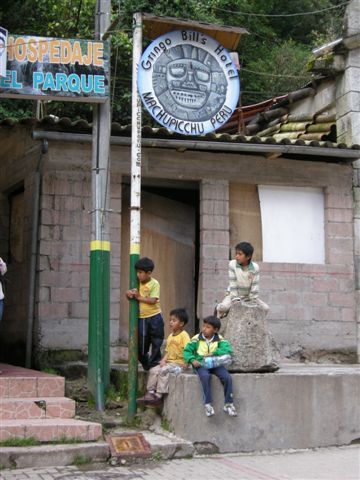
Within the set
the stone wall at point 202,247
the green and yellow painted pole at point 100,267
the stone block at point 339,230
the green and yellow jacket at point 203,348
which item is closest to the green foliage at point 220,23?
the stone wall at point 202,247

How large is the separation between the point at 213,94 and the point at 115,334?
3.83 metres

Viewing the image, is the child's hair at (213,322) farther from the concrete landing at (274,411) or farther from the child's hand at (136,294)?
the child's hand at (136,294)

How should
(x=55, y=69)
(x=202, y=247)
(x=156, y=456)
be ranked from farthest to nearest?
(x=202, y=247)
(x=55, y=69)
(x=156, y=456)

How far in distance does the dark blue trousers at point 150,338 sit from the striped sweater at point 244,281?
99 centimetres

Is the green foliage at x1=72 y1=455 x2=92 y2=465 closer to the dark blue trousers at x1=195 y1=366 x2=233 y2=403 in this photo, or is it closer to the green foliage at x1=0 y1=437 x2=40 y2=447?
the green foliage at x1=0 y1=437 x2=40 y2=447

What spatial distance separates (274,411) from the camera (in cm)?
766

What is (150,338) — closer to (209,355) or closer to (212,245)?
(209,355)

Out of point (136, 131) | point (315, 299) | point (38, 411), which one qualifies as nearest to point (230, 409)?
point (38, 411)

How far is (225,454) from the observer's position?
7375 millimetres

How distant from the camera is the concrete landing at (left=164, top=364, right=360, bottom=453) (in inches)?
289

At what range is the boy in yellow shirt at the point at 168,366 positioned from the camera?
7660 millimetres

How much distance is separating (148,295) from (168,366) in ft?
2.99

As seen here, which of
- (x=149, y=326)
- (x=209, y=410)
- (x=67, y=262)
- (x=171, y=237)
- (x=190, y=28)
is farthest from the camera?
(x=171, y=237)

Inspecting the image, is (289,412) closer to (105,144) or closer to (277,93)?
(105,144)
